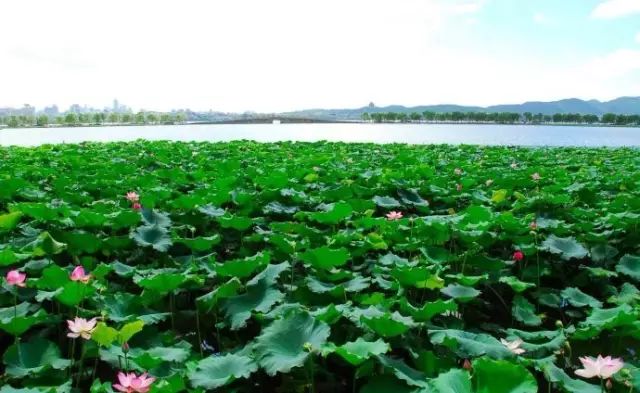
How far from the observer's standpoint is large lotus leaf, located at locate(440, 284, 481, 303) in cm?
241

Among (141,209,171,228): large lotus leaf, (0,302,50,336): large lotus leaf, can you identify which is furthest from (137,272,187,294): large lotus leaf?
(141,209,171,228): large lotus leaf

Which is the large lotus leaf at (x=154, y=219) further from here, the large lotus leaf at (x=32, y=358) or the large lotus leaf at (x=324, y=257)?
the large lotus leaf at (x=32, y=358)

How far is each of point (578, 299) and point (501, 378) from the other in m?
1.35

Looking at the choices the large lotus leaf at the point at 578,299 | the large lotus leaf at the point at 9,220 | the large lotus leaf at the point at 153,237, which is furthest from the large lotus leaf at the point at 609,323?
the large lotus leaf at the point at 9,220

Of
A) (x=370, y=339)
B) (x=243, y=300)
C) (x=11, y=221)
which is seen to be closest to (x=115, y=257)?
(x=11, y=221)

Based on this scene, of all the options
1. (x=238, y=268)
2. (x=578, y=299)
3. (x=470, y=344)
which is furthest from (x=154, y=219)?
(x=578, y=299)

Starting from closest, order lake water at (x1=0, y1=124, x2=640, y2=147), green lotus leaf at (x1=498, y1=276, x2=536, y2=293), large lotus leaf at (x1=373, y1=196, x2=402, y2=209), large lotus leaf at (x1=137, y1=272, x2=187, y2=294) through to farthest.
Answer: large lotus leaf at (x1=137, y1=272, x2=187, y2=294) → green lotus leaf at (x1=498, y1=276, x2=536, y2=293) → large lotus leaf at (x1=373, y1=196, x2=402, y2=209) → lake water at (x1=0, y1=124, x2=640, y2=147)

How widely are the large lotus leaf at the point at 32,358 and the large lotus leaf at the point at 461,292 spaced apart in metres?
1.58

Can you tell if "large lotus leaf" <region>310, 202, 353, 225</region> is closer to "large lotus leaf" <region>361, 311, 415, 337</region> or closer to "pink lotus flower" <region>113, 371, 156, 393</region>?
"large lotus leaf" <region>361, 311, 415, 337</region>

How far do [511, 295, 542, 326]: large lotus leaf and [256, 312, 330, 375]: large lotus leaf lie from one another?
1.20 meters

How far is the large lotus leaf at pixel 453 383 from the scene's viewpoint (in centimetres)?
151

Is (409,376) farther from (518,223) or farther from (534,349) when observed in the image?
(518,223)

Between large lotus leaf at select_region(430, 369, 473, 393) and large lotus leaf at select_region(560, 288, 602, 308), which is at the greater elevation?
Result: large lotus leaf at select_region(430, 369, 473, 393)

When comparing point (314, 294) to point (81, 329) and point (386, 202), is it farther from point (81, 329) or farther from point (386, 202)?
point (386, 202)
